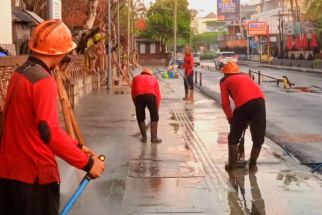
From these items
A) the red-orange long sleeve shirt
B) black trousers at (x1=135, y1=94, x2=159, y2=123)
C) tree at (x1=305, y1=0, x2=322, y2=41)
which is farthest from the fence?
tree at (x1=305, y1=0, x2=322, y2=41)

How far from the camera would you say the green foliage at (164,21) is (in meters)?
85.6

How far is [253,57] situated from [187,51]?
71.9 m

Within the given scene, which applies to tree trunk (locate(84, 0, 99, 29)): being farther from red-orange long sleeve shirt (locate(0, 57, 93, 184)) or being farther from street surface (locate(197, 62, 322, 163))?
red-orange long sleeve shirt (locate(0, 57, 93, 184))

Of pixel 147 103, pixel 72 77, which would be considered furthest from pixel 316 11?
pixel 147 103

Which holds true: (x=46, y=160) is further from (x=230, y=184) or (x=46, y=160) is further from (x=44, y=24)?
(x=230, y=184)

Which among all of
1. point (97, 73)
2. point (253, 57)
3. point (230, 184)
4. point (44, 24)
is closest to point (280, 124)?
point (230, 184)

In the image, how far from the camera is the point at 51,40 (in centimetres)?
397

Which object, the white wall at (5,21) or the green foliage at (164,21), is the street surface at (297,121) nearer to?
the white wall at (5,21)

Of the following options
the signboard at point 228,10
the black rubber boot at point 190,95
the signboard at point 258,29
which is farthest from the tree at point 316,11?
the signboard at point 228,10

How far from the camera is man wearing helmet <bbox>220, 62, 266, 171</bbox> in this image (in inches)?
354

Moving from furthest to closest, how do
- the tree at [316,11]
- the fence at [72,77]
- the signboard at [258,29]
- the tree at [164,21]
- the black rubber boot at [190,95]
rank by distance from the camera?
the signboard at [258,29] → the tree at [164,21] → the tree at [316,11] → the black rubber boot at [190,95] → the fence at [72,77]

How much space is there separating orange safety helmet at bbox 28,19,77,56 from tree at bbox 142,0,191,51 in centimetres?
7979

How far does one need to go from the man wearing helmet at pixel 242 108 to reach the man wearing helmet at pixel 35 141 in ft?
17.2

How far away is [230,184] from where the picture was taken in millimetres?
8227
